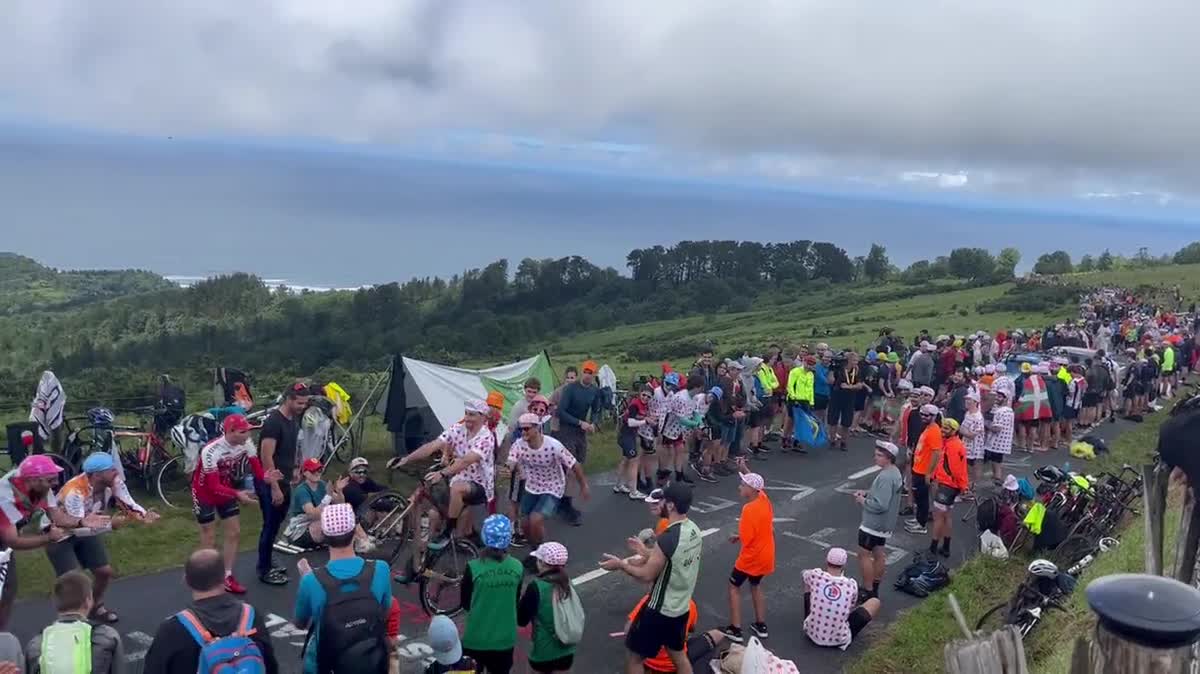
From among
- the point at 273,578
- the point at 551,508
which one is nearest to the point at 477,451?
the point at 551,508

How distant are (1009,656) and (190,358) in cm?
5396

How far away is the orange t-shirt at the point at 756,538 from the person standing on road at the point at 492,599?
2813 millimetres

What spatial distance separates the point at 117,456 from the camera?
11547 mm

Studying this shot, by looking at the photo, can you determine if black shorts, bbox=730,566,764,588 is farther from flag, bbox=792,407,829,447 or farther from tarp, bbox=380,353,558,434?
flag, bbox=792,407,829,447

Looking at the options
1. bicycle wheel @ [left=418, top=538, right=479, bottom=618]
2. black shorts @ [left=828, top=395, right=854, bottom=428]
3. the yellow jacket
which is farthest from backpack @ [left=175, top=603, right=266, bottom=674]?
black shorts @ [left=828, top=395, right=854, bottom=428]

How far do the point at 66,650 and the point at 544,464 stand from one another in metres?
5.70

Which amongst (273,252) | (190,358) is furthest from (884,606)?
(273,252)

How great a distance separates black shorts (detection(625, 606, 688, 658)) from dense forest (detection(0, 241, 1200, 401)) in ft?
80.9

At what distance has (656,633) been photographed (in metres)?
6.94

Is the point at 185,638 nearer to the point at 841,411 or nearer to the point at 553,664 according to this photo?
the point at 553,664

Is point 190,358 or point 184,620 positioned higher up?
point 184,620

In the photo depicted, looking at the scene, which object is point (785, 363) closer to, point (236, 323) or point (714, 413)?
point (714, 413)

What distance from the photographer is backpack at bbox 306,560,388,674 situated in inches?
205

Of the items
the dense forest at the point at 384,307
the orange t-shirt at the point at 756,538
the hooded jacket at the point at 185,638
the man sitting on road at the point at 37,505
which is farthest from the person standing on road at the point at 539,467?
the dense forest at the point at 384,307
